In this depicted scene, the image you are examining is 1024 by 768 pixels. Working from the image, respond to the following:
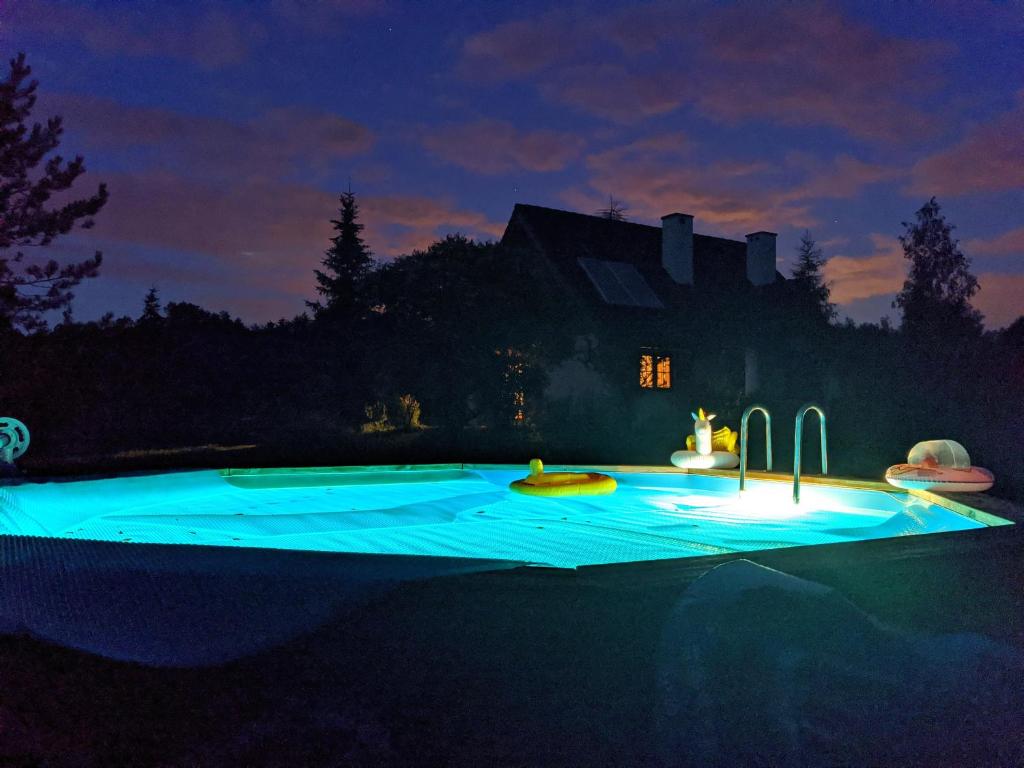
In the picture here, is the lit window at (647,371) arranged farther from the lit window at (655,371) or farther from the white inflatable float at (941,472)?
the white inflatable float at (941,472)

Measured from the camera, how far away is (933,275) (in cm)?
2586

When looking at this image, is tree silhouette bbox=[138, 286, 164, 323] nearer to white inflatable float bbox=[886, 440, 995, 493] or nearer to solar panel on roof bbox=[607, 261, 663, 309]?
solar panel on roof bbox=[607, 261, 663, 309]

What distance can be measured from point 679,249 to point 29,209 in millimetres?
14534

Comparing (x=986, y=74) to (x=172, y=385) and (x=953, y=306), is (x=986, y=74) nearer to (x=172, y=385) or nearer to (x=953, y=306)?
(x=953, y=306)

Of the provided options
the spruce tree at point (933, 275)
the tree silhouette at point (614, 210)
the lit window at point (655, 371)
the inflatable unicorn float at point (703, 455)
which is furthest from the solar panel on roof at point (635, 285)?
the spruce tree at point (933, 275)

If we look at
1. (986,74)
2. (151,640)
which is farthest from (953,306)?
(151,640)

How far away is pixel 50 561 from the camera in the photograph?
3.02m

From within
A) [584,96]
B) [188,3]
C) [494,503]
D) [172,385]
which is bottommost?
[494,503]

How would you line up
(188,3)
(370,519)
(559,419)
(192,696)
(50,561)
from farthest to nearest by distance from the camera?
1. (559,419)
2. (188,3)
3. (370,519)
4. (50,561)
5. (192,696)

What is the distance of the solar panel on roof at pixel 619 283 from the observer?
55.0 feet

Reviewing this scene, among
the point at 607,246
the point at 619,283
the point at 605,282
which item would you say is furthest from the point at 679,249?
the point at 605,282

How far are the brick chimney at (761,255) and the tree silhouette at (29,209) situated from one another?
16.5 meters

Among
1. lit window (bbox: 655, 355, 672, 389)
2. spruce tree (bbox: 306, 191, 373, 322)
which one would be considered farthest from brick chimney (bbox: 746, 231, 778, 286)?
spruce tree (bbox: 306, 191, 373, 322)

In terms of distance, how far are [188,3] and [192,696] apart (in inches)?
420
